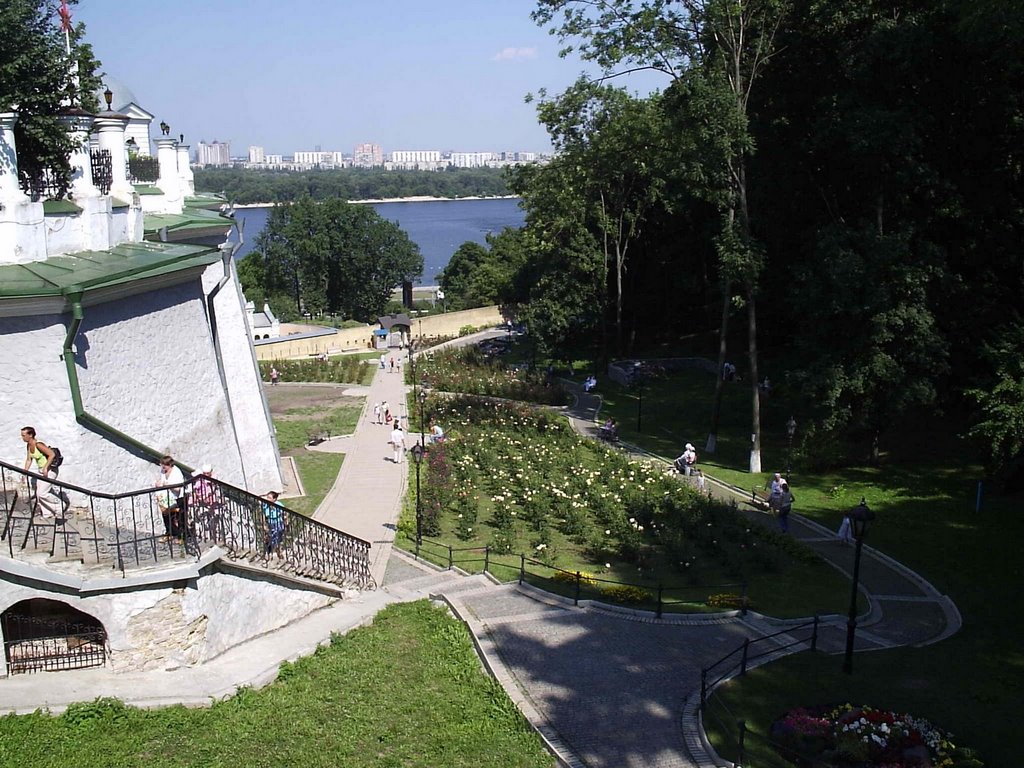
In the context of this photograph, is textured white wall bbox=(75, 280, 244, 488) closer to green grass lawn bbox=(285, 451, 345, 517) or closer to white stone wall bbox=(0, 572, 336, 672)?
white stone wall bbox=(0, 572, 336, 672)

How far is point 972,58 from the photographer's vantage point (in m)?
22.7

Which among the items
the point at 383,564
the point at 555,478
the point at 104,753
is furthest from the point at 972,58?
the point at 104,753

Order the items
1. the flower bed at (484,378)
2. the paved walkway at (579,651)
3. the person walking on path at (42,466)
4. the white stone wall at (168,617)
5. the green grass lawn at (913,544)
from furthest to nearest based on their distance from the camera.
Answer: the flower bed at (484,378)
the green grass lawn at (913,544)
the person walking on path at (42,466)
the white stone wall at (168,617)
the paved walkway at (579,651)

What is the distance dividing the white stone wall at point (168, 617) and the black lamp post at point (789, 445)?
15878mm

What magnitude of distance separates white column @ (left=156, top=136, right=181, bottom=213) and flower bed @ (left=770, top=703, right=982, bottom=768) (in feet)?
53.7

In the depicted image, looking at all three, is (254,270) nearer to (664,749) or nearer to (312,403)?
(312,403)

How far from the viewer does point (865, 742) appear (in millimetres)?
9727

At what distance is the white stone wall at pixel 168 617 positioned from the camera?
33.9 feet

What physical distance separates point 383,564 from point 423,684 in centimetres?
633

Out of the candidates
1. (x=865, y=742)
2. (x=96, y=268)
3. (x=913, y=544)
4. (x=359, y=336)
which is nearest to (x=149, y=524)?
(x=96, y=268)

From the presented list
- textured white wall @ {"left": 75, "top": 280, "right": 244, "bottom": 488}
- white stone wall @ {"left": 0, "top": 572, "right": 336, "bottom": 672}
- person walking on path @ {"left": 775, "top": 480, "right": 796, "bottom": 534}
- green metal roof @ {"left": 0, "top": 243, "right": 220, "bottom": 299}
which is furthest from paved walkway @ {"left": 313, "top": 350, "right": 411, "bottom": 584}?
person walking on path @ {"left": 775, "top": 480, "right": 796, "bottom": 534}

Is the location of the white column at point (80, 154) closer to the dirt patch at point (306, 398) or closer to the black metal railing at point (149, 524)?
the black metal railing at point (149, 524)

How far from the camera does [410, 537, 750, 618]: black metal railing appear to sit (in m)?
14.8

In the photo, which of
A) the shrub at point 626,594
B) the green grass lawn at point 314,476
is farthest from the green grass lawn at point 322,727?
the green grass lawn at point 314,476
